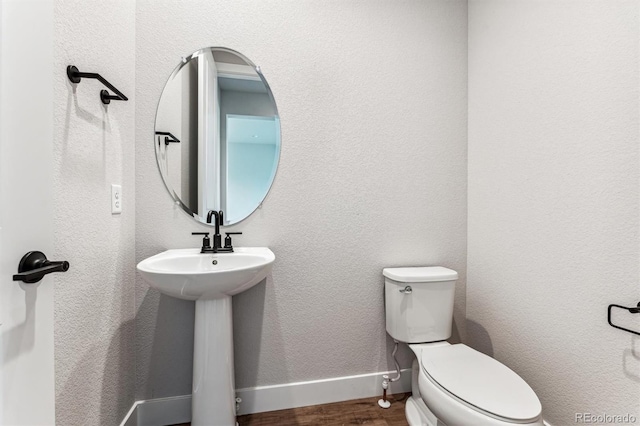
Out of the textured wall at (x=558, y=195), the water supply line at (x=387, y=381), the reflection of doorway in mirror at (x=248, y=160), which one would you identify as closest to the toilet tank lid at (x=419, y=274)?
the textured wall at (x=558, y=195)

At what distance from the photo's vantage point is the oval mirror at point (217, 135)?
1540mm

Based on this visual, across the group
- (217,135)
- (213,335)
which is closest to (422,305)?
(213,335)

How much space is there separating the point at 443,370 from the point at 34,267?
1.42 m

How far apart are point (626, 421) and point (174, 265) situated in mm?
1879

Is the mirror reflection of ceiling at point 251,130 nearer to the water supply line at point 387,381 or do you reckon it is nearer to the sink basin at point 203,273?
the sink basin at point 203,273

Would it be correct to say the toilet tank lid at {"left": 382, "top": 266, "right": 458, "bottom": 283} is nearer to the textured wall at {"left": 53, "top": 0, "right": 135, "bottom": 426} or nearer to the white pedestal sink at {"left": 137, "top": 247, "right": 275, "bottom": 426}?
the white pedestal sink at {"left": 137, "top": 247, "right": 275, "bottom": 426}

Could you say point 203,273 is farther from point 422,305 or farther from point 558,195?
point 558,195

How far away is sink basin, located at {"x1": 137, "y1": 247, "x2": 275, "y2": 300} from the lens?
1108 millimetres

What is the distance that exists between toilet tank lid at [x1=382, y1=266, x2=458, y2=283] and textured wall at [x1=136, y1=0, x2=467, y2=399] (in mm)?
104

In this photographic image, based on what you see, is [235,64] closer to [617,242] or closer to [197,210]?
[197,210]

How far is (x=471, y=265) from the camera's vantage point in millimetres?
1876

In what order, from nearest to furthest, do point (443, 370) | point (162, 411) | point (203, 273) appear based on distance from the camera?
point (203, 273) < point (443, 370) < point (162, 411)

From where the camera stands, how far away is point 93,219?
3.71 ft

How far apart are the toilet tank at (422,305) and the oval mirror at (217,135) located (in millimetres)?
921
